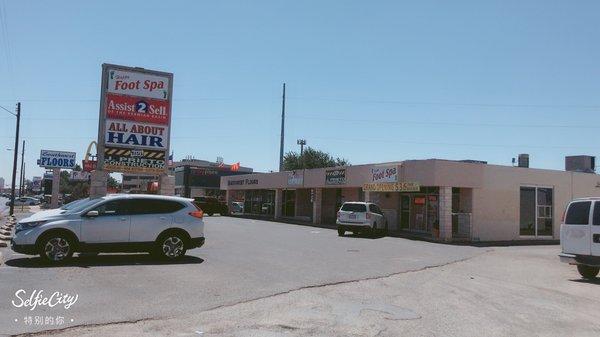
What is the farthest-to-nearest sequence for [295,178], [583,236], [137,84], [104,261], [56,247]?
[295,178]
[137,84]
[583,236]
[104,261]
[56,247]

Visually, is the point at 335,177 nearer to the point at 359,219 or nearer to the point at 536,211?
the point at 359,219

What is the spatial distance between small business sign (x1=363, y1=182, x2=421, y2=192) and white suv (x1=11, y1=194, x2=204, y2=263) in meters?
16.8

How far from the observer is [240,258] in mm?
16125

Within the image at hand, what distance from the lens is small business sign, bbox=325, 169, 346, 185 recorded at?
1474 inches

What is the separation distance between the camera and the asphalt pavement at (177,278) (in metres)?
8.45

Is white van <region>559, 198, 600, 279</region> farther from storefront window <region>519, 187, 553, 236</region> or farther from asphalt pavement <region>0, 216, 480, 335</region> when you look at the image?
storefront window <region>519, 187, 553, 236</region>

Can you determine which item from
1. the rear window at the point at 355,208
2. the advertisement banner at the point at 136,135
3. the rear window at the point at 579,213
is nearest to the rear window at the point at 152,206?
the advertisement banner at the point at 136,135

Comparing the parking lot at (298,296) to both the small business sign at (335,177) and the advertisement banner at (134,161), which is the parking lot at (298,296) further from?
the small business sign at (335,177)

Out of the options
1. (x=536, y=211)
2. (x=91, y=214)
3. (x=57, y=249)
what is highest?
(x=536, y=211)

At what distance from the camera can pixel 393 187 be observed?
3161 cm

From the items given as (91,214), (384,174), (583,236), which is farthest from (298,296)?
(384,174)

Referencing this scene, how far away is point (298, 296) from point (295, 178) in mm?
34107

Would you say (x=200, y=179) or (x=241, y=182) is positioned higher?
(x=200, y=179)

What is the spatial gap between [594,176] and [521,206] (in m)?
7.22
